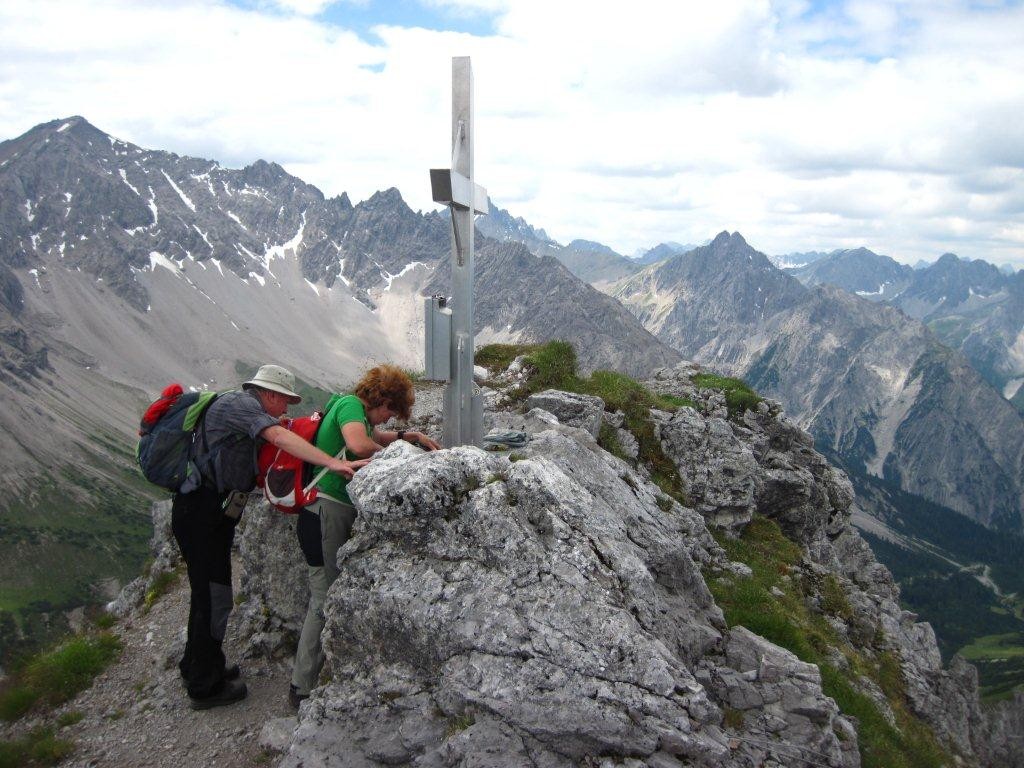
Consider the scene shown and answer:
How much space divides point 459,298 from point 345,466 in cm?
368

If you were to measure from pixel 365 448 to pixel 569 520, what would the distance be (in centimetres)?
297

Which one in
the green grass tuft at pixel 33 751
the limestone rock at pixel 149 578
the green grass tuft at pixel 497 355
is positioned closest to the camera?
the green grass tuft at pixel 33 751

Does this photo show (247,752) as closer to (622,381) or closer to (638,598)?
(638,598)

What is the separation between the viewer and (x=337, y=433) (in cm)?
970

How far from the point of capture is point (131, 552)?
180 metres

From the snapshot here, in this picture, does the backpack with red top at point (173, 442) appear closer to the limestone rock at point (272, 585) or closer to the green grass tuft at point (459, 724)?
the limestone rock at point (272, 585)

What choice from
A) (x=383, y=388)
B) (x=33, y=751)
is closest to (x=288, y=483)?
(x=383, y=388)

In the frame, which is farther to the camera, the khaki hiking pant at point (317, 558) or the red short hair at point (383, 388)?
the red short hair at point (383, 388)

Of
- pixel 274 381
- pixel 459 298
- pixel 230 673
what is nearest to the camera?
pixel 274 381

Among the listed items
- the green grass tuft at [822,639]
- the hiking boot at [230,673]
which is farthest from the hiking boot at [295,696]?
the green grass tuft at [822,639]

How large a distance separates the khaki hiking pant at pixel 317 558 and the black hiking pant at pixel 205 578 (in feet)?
4.05

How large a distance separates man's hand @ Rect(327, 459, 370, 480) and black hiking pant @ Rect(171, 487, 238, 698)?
1855 millimetres

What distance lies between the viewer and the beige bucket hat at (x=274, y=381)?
9.87 meters

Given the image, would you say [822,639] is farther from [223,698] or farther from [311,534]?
[223,698]
